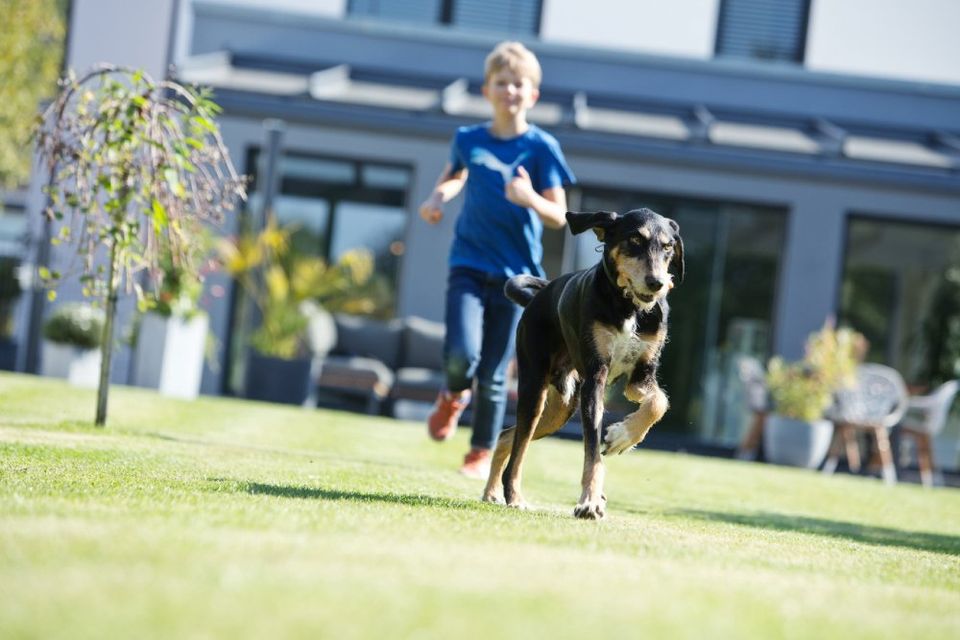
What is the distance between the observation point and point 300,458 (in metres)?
6.75

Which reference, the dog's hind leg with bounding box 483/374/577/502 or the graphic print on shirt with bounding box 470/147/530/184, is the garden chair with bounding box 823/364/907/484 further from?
the dog's hind leg with bounding box 483/374/577/502

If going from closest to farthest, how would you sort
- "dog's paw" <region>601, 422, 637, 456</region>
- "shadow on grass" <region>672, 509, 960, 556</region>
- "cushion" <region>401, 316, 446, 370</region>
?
"dog's paw" <region>601, 422, 637, 456</region>
"shadow on grass" <region>672, 509, 960, 556</region>
"cushion" <region>401, 316, 446, 370</region>

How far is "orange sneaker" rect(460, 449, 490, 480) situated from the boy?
0.28 m

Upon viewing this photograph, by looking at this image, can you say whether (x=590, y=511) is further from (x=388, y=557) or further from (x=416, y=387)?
(x=416, y=387)

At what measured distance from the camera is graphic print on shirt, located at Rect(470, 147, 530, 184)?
6180 millimetres

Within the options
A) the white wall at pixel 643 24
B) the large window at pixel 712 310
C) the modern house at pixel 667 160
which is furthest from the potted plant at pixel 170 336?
the white wall at pixel 643 24

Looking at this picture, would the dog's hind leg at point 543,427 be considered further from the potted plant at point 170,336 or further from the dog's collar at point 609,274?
the potted plant at point 170,336

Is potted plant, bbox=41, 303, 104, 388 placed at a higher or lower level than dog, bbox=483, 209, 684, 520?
lower

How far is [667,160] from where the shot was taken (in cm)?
1515

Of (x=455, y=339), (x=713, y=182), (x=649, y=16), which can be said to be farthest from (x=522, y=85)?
(x=649, y=16)

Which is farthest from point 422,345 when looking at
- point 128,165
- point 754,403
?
point 128,165

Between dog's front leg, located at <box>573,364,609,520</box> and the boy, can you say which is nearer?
dog's front leg, located at <box>573,364,609,520</box>

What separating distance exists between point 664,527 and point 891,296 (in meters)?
12.7

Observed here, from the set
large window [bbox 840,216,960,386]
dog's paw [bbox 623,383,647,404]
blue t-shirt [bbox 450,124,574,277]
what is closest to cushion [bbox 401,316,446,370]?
large window [bbox 840,216,960,386]
